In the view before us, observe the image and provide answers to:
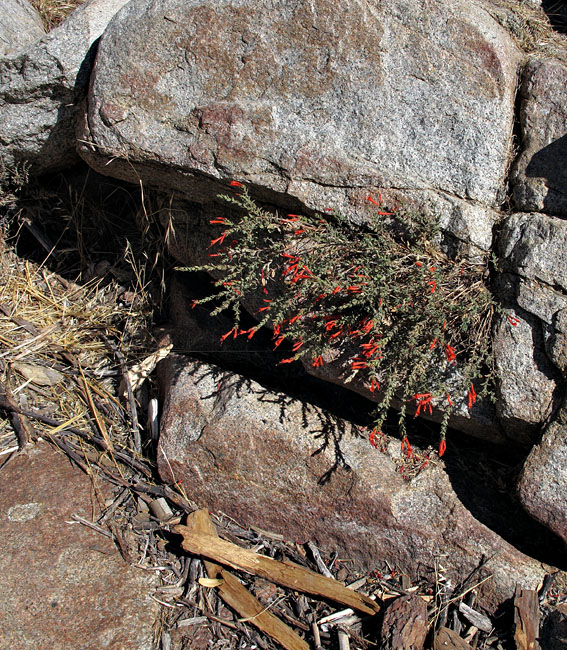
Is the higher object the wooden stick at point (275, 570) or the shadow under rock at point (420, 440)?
the shadow under rock at point (420, 440)

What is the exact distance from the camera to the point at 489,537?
293 centimetres

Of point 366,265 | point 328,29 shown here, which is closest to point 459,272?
point 366,265

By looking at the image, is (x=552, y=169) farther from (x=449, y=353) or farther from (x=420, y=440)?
(x=420, y=440)

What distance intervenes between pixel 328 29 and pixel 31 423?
9.04 feet

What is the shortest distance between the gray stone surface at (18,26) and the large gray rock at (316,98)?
1146mm

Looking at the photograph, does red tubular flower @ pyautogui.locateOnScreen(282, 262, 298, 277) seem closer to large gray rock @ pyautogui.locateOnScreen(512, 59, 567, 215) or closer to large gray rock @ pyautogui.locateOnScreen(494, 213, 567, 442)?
large gray rock @ pyautogui.locateOnScreen(494, 213, 567, 442)

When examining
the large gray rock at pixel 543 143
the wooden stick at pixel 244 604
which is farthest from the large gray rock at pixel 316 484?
the large gray rock at pixel 543 143

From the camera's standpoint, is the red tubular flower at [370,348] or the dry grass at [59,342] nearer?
A: the red tubular flower at [370,348]

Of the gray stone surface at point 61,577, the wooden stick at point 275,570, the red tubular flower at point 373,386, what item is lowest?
the gray stone surface at point 61,577

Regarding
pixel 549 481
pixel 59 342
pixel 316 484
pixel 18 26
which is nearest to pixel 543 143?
pixel 549 481

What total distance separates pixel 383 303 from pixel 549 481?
1.09 m

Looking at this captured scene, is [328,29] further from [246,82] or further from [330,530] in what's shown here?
[330,530]

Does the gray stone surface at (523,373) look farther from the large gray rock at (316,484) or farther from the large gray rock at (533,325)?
the large gray rock at (316,484)

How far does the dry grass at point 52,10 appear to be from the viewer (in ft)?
15.2
